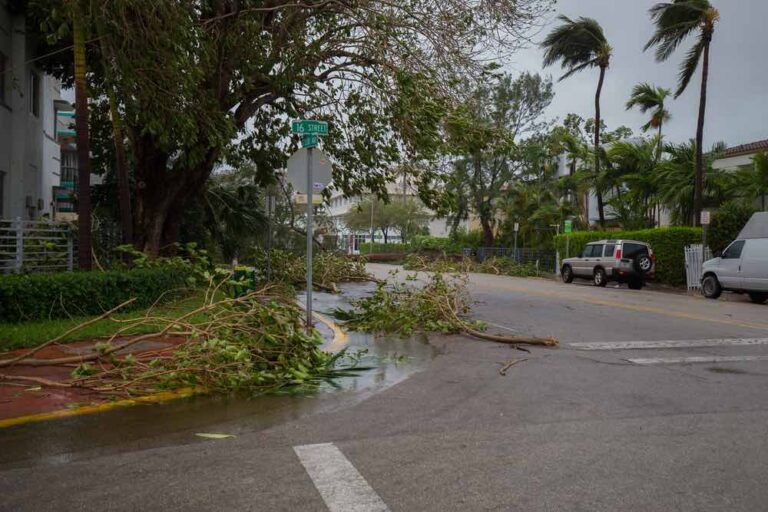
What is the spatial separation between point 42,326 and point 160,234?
7082mm

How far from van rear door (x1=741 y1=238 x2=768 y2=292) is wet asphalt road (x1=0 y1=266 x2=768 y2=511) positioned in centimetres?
1112

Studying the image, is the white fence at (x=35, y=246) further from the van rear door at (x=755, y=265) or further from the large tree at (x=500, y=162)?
the large tree at (x=500, y=162)

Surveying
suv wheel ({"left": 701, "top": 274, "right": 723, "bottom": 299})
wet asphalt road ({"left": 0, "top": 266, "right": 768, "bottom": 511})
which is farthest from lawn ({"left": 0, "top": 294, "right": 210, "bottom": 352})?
suv wheel ({"left": 701, "top": 274, "right": 723, "bottom": 299})

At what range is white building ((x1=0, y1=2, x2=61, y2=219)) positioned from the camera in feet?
51.3

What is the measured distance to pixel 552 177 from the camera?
4566 centimetres

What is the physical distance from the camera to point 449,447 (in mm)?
4785

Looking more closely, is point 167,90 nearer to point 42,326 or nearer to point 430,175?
point 42,326

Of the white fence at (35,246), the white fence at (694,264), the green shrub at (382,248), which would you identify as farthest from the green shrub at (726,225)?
the green shrub at (382,248)

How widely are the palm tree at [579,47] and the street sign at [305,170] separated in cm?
2304

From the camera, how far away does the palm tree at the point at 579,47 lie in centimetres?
3034

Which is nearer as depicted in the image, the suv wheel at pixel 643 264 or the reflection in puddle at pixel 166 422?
the reflection in puddle at pixel 166 422

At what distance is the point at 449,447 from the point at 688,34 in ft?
75.0

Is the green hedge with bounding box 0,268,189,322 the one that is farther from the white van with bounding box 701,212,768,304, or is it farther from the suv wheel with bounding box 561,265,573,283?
the suv wheel with bounding box 561,265,573,283

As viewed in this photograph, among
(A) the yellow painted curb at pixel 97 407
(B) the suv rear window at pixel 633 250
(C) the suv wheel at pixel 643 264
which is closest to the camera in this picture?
(A) the yellow painted curb at pixel 97 407
